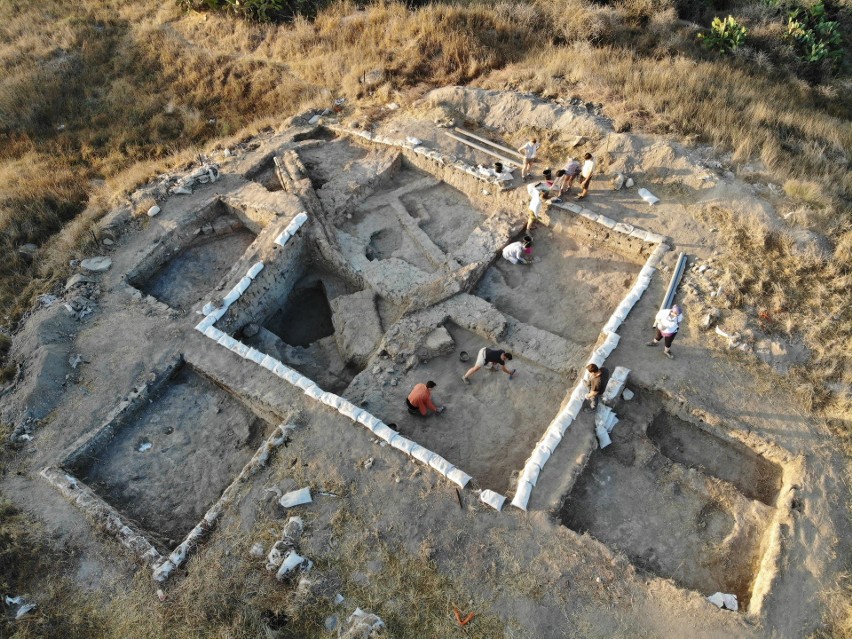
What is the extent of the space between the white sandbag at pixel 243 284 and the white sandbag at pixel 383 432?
431cm

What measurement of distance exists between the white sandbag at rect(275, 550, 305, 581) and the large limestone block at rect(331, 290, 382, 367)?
12.6 ft

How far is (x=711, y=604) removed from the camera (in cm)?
643

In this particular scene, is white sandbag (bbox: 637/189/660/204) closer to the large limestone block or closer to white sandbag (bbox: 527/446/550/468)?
the large limestone block

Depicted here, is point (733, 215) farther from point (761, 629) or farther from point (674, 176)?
point (761, 629)

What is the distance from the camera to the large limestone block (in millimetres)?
9969

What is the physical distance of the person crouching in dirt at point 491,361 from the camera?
8.67 metres

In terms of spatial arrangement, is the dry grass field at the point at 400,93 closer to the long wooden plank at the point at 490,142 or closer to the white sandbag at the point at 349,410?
the long wooden plank at the point at 490,142

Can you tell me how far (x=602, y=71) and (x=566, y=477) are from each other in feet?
38.6

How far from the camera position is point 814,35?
53.0ft

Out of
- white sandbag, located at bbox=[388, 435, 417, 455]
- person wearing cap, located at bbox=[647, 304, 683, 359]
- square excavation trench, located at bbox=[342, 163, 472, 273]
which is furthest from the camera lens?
square excavation trench, located at bbox=[342, 163, 472, 273]

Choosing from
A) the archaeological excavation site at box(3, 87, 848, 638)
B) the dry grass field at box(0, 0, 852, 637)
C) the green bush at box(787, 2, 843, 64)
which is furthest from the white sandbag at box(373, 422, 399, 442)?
the green bush at box(787, 2, 843, 64)

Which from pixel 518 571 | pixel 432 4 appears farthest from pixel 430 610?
pixel 432 4

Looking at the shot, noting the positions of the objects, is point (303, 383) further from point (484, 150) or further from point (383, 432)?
point (484, 150)

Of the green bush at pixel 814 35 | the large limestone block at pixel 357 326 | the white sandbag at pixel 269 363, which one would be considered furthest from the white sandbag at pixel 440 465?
the green bush at pixel 814 35
